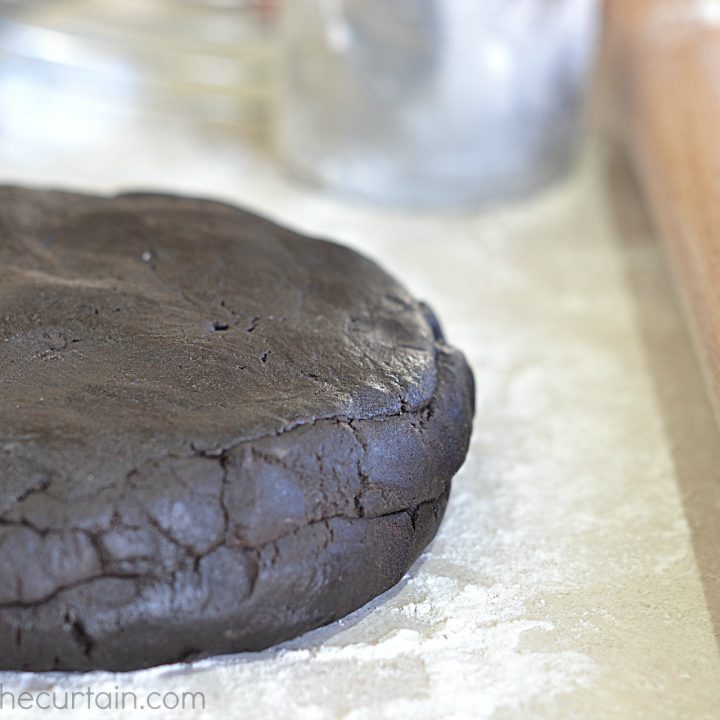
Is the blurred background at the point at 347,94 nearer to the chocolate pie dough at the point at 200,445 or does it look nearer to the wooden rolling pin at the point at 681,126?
the wooden rolling pin at the point at 681,126

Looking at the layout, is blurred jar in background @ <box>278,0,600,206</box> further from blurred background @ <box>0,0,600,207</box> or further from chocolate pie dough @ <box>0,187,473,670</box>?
chocolate pie dough @ <box>0,187,473,670</box>

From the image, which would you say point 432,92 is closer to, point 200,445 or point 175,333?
point 175,333

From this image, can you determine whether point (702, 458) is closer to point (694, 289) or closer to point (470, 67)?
point (694, 289)

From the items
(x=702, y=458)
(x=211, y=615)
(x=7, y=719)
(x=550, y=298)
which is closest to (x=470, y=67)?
(x=550, y=298)

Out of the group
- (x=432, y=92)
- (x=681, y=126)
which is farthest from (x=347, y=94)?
(x=681, y=126)

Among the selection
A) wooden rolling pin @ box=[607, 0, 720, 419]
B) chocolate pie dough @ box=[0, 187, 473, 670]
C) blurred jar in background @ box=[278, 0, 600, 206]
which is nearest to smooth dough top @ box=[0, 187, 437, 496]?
chocolate pie dough @ box=[0, 187, 473, 670]

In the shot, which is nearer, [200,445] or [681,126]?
[200,445]
